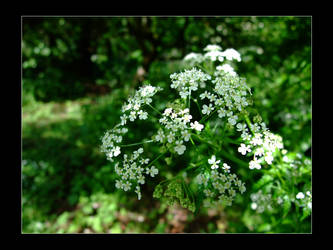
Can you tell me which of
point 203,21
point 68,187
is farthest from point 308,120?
point 68,187

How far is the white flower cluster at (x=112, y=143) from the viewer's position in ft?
6.14

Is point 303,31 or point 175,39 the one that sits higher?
point 175,39

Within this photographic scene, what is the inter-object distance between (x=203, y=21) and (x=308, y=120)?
2.18 metres

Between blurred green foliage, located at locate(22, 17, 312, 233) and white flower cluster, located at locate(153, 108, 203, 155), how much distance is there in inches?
A: 34.4

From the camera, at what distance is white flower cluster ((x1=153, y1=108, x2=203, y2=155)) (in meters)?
1.72

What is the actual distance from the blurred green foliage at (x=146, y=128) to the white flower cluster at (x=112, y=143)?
54 centimetres

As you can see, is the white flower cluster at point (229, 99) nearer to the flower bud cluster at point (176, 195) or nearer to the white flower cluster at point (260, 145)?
the white flower cluster at point (260, 145)

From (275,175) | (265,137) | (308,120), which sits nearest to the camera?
(265,137)

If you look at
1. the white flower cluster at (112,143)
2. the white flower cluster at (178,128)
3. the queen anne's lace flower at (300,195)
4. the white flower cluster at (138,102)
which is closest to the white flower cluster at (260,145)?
the white flower cluster at (178,128)

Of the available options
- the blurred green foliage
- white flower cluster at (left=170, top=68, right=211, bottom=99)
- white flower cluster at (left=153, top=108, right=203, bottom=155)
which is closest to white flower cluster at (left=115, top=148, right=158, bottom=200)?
white flower cluster at (left=153, top=108, right=203, bottom=155)

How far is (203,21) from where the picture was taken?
13.3 feet

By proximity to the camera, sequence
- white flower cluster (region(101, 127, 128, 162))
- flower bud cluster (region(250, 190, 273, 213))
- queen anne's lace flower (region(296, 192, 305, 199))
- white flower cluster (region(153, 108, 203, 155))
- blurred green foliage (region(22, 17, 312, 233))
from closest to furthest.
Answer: white flower cluster (region(153, 108, 203, 155)) → white flower cluster (region(101, 127, 128, 162)) → queen anne's lace flower (region(296, 192, 305, 199)) → flower bud cluster (region(250, 190, 273, 213)) → blurred green foliage (region(22, 17, 312, 233))

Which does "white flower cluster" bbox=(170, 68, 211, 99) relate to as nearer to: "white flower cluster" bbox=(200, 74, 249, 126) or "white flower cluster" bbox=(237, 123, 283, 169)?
"white flower cluster" bbox=(200, 74, 249, 126)

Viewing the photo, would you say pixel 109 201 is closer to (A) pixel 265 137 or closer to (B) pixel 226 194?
(B) pixel 226 194
